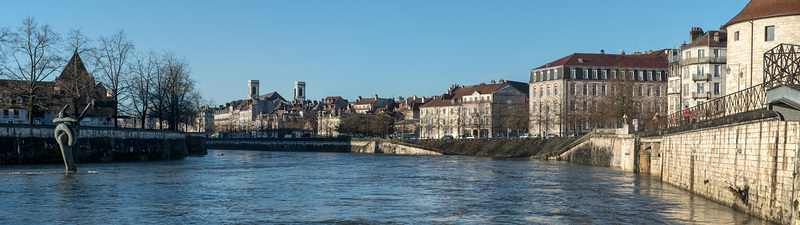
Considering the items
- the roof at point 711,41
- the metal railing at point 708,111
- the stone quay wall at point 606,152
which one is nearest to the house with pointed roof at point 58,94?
the stone quay wall at point 606,152

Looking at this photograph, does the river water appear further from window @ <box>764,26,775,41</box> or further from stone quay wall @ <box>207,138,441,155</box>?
stone quay wall @ <box>207,138,441,155</box>

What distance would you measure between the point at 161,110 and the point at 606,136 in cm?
3782

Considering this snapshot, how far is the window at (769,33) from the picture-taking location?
48.5 m

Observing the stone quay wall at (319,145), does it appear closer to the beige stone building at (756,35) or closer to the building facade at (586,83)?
the building facade at (586,83)

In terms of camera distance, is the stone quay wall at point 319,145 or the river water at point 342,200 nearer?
the river water at point 342,200

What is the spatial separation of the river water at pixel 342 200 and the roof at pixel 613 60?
6530 centimetres

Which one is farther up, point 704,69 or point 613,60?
point 613,60

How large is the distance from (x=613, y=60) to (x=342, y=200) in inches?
3301

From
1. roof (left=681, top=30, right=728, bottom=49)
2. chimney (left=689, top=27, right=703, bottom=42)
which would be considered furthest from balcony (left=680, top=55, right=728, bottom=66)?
chimney (left=689, top=27, right=703, bottom=42)

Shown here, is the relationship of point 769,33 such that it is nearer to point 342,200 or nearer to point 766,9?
point 766,9

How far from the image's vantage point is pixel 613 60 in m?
106

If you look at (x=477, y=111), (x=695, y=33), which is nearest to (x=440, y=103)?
(x=477, y=111)

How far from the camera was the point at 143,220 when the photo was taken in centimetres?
2175

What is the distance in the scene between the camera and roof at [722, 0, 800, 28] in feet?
156
